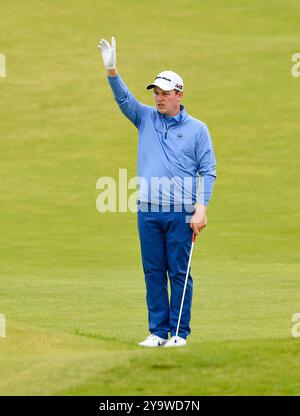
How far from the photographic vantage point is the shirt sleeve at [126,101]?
9992 mm

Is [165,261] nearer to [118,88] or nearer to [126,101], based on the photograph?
[126,101]

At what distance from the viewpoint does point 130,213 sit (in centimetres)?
2250

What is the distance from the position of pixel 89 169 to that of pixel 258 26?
36.3 feet

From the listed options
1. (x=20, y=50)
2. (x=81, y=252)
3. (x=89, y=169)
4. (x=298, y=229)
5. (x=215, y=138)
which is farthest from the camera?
(x=20, y=50)

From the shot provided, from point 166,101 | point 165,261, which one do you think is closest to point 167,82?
point 166,101

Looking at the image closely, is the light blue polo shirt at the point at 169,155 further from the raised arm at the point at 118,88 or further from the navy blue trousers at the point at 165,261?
the navy blue trousers at the point at 165,261

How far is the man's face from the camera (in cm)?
1003

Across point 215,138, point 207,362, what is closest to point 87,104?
point 215,138

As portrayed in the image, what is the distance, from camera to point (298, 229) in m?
20.7

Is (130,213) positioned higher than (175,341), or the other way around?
(130,213)

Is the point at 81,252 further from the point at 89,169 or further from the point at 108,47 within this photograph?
the point at 108,47

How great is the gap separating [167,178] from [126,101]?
0.72m

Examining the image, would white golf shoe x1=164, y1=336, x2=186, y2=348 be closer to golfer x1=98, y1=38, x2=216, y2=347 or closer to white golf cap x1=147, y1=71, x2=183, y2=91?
golfer x1=98, y1=38, x2=216, y2=347
